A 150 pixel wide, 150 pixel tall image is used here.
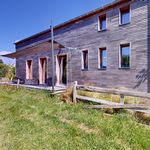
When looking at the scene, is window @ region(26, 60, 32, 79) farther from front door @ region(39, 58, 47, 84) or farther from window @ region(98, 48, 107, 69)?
window @ region(98, 48, 107, 69)

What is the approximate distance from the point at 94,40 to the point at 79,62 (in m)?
2.08

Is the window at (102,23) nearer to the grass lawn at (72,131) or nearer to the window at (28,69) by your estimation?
the grass lawn at (72,131)

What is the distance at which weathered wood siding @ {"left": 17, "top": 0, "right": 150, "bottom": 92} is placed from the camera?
39.4 ft

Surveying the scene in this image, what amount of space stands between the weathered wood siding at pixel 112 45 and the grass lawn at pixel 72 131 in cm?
526

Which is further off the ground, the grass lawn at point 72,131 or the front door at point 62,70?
the front door at point 62,70

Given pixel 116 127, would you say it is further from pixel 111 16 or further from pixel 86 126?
pixel 111 16

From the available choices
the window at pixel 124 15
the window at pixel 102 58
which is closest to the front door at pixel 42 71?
the window at pixel 102 58

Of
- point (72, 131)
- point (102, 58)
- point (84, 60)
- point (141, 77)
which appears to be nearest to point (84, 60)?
point (84, 60)

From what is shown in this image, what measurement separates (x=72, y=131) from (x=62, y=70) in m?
12.7

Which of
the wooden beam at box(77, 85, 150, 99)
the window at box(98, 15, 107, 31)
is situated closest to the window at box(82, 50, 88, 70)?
the window at box(98, 15, 107, 31)

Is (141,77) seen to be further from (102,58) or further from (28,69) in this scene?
(28,69)

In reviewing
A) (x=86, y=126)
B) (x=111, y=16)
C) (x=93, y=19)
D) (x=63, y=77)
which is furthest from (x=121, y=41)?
(x=86, y=126)

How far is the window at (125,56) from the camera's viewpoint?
12930 millimetres

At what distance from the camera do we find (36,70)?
21.4 m
